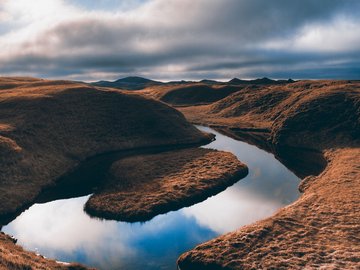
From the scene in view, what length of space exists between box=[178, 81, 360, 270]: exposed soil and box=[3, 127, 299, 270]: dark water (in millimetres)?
3380

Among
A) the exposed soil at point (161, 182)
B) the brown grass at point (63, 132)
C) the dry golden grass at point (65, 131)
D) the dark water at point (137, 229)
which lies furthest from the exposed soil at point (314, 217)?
the dry golden grass at point (65, 131)

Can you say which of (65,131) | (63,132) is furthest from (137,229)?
(65,131)

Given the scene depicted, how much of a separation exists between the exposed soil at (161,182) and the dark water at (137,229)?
1565 millimetres

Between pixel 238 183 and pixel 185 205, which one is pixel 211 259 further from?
pixel 238 183

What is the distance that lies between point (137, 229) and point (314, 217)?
63.8 ft

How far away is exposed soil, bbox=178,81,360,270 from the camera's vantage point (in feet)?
98.7

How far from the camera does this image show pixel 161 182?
53250mm

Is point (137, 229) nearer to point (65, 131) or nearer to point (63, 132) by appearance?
point (63, 132)

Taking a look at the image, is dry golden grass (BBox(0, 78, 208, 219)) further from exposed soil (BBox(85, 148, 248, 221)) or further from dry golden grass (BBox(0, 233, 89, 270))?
dry golden grass (BBox(0, 233, 89, 270))

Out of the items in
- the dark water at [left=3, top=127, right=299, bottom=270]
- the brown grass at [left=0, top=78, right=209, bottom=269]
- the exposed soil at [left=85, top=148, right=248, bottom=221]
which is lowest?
the dark water at [left=3, top=127, right=299, bottom=270]

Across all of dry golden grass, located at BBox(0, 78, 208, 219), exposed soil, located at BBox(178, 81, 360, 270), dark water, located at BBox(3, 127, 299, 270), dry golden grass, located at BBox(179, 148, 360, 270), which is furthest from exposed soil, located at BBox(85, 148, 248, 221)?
dry golden grass, located at BBox(179, 148, 360, 270)

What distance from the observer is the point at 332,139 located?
245 ft

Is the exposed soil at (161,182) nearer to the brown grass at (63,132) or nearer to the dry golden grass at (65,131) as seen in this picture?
the dry golden grass at (65,131)

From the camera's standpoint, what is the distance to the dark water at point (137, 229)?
34.5 meters
